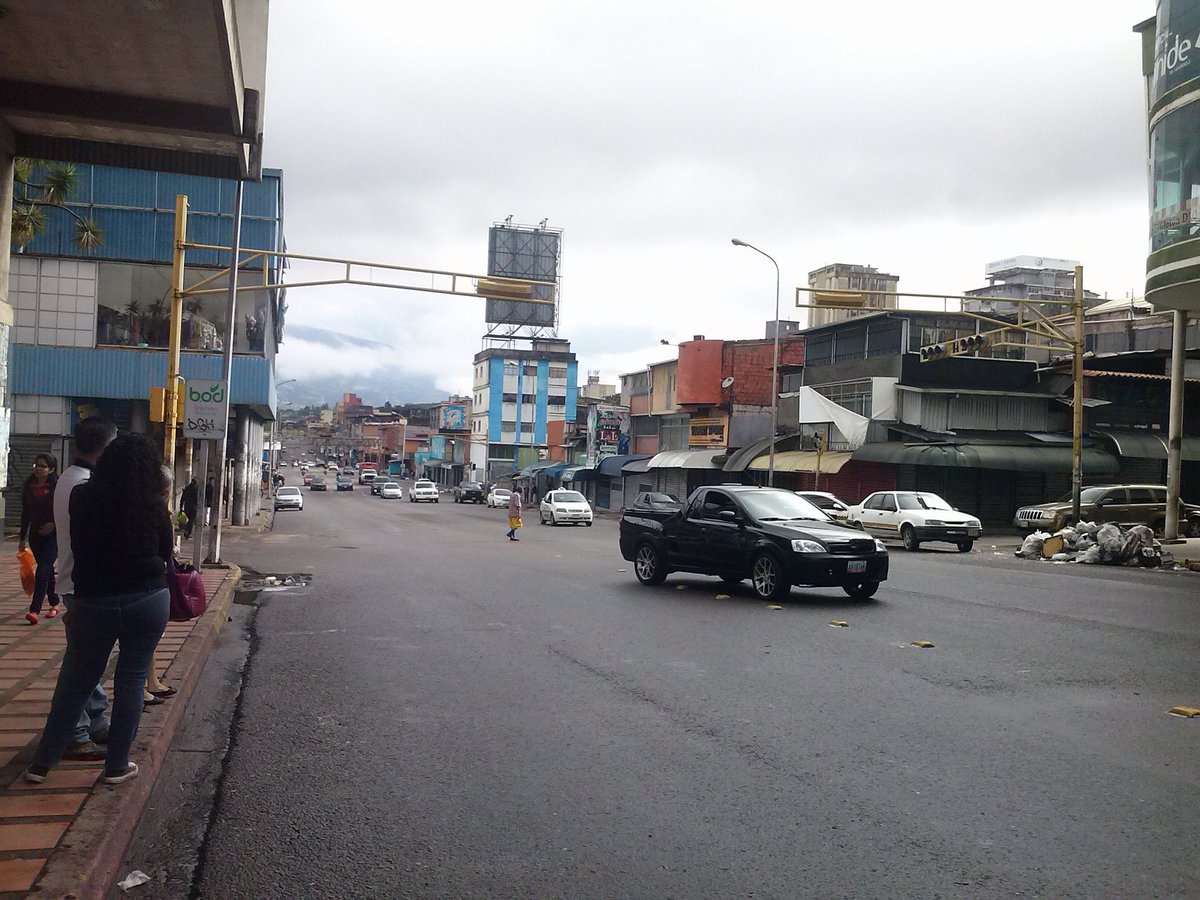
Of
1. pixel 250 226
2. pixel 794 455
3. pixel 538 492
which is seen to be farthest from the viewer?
pixel 538 492

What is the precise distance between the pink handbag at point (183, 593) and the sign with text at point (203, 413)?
37.0 feet

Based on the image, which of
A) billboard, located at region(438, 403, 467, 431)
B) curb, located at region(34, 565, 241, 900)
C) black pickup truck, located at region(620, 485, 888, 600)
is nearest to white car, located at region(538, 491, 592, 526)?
black pickup truck, located at region(620, 485, 888, 600)

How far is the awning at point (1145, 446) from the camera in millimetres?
38719

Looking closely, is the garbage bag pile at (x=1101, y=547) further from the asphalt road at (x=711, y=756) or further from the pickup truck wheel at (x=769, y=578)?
the pickup truck wheel at (x=769, y=578)

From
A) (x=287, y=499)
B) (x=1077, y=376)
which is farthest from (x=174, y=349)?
(x=287, y=499)

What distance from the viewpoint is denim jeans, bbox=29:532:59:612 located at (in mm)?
10156

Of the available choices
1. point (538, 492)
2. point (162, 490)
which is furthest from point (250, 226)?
point (538, 492)

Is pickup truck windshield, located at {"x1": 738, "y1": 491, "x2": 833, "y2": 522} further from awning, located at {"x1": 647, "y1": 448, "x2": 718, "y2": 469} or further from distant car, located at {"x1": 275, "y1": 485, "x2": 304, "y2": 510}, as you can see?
distant car, located at {"x1": 275, "y1": 485, "x2": 304, "y2": 510}

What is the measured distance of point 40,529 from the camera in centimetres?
1012

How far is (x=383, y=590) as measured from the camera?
640 inches

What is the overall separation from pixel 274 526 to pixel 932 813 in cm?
3664

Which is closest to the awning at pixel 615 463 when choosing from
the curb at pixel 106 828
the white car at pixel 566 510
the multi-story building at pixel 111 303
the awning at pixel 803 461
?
the awning at pixel 803 461

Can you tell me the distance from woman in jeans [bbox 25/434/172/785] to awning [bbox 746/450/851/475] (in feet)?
124

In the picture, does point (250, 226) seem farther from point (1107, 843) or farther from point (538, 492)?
point (538, 492)
